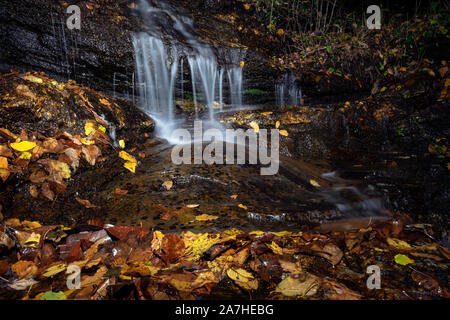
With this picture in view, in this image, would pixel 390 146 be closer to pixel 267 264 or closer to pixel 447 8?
pixel 267 264

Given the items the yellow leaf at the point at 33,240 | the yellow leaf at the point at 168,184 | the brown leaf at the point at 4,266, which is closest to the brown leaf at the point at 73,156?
the yellow leaf at the point at 168,184

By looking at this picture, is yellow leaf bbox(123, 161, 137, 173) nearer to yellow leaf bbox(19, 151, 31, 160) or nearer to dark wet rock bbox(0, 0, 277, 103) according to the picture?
yellow leaf bbox(19, 151, 31, 160)

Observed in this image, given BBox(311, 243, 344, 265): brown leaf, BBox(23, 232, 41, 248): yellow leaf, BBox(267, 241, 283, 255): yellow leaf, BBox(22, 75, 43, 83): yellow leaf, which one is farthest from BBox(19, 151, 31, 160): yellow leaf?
BBox(311, 243, 344, 265): brown leaf

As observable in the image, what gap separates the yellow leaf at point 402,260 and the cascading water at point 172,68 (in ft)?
16.3

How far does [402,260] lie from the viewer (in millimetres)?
1415

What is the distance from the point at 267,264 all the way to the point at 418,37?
930 cm

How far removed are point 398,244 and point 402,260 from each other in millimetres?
215

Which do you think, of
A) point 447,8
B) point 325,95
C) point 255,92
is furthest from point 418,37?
point 255,92

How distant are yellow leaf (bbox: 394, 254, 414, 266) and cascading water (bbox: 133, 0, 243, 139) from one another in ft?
16.3

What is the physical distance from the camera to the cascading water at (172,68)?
241 inches

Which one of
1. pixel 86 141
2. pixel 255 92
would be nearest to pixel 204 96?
pixel 255 92

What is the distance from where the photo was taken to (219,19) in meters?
8.11

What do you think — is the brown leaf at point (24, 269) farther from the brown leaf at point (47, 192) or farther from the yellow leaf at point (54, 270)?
the brown leaf at point (47, 192)

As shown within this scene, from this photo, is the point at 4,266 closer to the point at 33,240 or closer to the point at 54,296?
the point at 33,240
